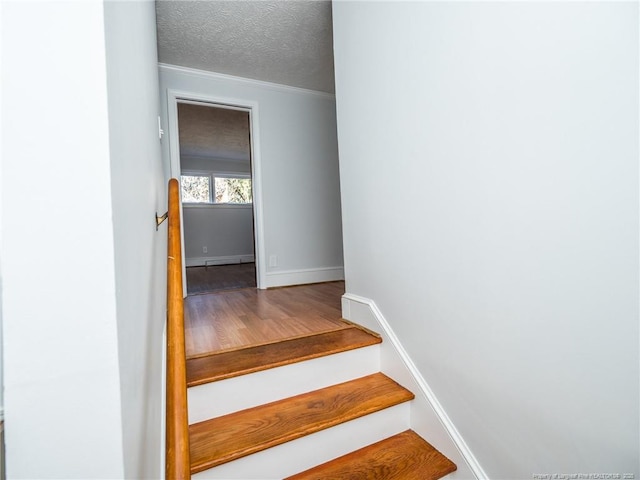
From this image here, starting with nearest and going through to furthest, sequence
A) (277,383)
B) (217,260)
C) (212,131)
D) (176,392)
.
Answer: (176,392), (277,383), (212,131), (217,260)

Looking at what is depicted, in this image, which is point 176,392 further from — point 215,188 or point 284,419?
point 215,188

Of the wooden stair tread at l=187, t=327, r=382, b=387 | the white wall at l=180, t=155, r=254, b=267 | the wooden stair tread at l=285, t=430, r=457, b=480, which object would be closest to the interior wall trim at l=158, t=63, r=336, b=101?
the wooden stair tread at l=187, t=327, r=382, b=387

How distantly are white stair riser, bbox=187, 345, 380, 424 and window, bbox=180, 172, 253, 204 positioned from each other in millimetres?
5424

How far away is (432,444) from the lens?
127cm

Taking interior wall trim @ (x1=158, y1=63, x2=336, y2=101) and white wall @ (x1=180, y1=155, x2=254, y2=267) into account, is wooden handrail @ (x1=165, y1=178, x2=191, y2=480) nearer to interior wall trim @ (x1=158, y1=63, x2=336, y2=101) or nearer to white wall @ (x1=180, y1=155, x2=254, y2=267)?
interior wall trim @ (x1=158, y1=63, x2=336, y2=101)

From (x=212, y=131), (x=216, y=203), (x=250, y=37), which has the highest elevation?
(x=212, y=131)

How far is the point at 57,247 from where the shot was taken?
0.34 m

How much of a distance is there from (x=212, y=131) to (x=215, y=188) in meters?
1.87

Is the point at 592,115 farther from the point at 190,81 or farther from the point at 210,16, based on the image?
the point at 190,81

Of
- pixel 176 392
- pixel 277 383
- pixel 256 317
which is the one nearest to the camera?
pixel 176 392

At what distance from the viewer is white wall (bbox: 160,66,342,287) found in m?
3.10

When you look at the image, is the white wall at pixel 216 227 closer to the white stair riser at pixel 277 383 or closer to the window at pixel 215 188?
the window at pixel 215 188

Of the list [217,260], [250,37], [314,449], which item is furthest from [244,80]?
[217,260]

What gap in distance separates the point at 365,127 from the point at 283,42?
56.2 inches
